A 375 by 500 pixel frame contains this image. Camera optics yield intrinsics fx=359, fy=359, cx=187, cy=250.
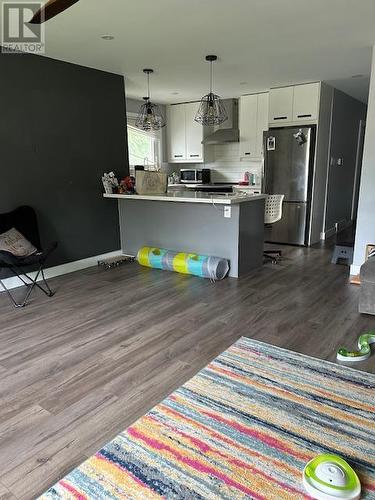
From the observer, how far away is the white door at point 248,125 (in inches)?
250

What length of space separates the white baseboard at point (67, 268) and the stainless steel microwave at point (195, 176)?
2.69 m

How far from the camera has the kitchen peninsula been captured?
4.25 meters

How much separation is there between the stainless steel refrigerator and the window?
8.15ft

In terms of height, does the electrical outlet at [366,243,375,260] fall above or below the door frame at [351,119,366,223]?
below

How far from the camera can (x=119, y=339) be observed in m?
2.81

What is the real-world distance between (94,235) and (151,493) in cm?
391

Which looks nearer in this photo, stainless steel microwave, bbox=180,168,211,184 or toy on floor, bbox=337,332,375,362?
toy on floor, bbox=337,332,375,362

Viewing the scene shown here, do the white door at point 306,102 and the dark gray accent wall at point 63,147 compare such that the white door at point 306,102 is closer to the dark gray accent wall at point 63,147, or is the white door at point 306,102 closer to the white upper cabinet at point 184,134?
the white upper cabinet at point 184,134

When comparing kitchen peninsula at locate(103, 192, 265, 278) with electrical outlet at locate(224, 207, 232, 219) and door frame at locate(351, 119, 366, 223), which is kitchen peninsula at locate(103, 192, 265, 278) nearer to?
electrical outlet at locate(224, 207, 232, 219)

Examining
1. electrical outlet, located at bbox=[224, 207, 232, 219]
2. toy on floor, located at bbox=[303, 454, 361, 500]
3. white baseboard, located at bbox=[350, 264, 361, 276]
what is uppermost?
electrical outlet, located at bbox=[224, 207, 232, 219]

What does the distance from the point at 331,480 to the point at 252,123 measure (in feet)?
19.5

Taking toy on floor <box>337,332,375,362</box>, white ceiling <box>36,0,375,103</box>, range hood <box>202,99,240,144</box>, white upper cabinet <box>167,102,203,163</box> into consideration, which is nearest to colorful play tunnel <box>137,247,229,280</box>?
toy on floor <box>337,332,375,362</box>

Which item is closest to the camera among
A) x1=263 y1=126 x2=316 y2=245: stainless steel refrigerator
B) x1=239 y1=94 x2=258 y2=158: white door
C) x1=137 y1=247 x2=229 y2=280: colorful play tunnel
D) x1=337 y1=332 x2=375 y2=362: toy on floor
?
x1=337 y1=332 x2=375 y2=362: toy on floor

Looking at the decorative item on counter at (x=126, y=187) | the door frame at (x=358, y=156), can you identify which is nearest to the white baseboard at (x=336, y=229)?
the door frame at (x=358, y=156)
